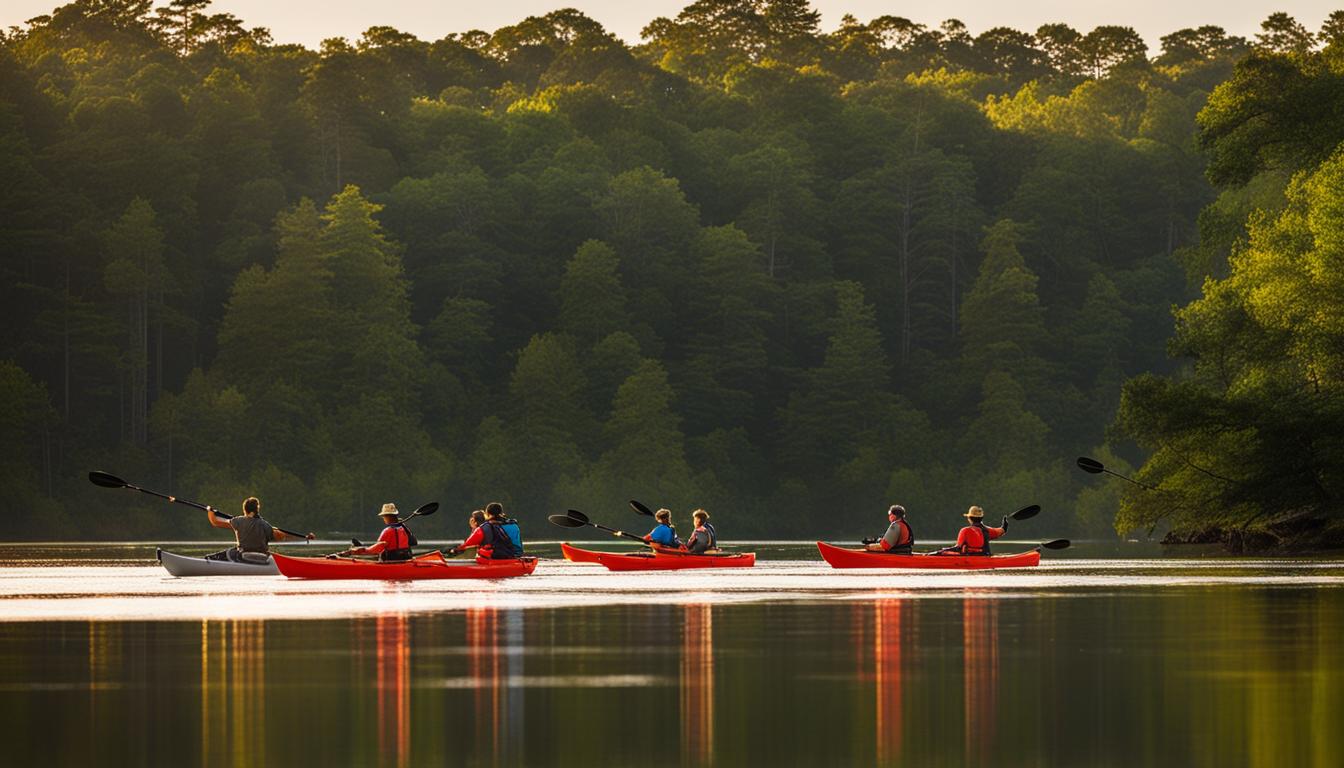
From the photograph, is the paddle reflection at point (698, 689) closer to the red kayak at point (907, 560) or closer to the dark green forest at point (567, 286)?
the red kayak at point (907, 560)

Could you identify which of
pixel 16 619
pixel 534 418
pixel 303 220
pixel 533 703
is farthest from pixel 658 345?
pixel 533 703

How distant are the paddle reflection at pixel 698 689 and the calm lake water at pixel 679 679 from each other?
48 millimetres

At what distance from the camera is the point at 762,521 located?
119 meters

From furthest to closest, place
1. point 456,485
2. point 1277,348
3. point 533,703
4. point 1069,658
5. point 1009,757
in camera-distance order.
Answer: point 456,485
point 1277,348
point 1069,658
point 533,703
point 1009,757

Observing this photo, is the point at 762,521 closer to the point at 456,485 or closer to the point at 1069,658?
the point at 456,485

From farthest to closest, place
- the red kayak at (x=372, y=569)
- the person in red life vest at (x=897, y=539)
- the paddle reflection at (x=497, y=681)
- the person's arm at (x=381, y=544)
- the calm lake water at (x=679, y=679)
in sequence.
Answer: the person in red life vest at (x=897, y=539) < the person's arm at (x=381, y=544) < the red kayak at (x=372, y=569) < the paddle reflection at (x=497, y=681) < the calm lake water at (x=679, y=679)

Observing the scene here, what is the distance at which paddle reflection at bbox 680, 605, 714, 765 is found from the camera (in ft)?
46.9

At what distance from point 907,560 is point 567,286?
82.5 metres

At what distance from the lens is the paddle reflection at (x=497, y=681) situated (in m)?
14.5

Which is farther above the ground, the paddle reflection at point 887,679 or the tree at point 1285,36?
the tree at point 1285,36

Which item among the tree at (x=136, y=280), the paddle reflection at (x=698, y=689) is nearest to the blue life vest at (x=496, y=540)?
the paddle reflection at (x=698, y=689)

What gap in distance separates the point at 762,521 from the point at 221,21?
56.3 metres

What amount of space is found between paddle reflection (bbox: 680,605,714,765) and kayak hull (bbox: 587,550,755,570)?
2095 cm

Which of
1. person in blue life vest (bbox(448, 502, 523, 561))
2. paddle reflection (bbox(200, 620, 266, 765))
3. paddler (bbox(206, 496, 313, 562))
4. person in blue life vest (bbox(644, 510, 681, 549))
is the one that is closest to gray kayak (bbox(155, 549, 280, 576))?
paddler (bbox(206, 496, 313, 562))
